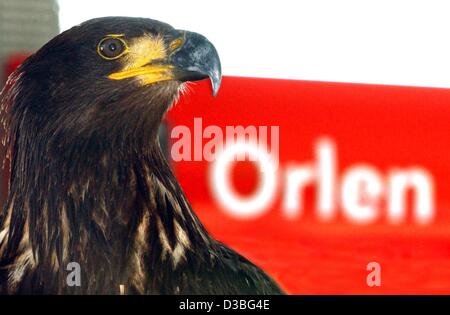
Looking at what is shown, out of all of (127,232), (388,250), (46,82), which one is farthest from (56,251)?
(388,250)

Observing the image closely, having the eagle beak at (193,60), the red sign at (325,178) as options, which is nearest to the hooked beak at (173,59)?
the eagle beak at (193,60)

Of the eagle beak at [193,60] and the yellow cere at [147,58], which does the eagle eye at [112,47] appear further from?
the eagle beak at [193,60]

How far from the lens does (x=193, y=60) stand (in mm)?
2438

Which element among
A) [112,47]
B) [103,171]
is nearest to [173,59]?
[112,47]

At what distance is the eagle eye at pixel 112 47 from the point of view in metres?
2.45

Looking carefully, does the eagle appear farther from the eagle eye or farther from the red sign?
the red sign

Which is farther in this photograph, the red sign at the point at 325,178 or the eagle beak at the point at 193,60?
the red sign at the point at 325,178

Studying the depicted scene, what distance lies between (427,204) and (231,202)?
0.76 m

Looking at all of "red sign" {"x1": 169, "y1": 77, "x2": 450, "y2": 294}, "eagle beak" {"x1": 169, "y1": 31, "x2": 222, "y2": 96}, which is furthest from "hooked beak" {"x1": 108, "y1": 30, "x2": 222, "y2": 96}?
"red sign" {"x1": 169, "y1": 77, "x2": 450, "y2": 294}

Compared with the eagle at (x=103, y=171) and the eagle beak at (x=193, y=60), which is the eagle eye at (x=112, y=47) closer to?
the eagle at (x=103, y=171)

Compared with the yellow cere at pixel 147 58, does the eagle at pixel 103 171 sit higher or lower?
lower

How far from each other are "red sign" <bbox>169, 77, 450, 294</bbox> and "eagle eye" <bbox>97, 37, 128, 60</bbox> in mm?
318

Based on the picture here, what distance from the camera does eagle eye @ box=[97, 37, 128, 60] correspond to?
2.45 m

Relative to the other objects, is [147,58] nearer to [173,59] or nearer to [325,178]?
[173,59]
